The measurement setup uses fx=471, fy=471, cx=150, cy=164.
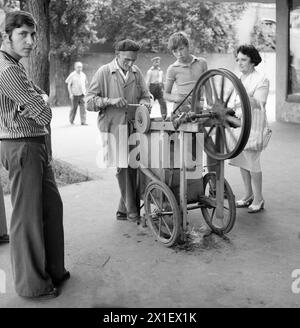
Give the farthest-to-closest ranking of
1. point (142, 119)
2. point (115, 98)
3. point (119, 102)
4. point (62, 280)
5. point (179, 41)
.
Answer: point (179, 41), point (115, 98), point (119, 102), point (142, 119), point (62, 280)

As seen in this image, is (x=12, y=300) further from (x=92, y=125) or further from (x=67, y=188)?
(x=92, y=125)

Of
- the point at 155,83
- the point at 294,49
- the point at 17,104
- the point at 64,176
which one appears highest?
the point at 294,49

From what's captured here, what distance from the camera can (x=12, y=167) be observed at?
2.97m

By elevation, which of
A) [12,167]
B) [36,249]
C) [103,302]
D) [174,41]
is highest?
[174,41]

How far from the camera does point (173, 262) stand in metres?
3.72

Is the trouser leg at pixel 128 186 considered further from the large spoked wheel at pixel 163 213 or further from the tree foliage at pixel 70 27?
the tree foliage at pixel 70 27

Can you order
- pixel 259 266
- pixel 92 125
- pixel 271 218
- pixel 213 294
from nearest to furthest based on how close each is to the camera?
Result: 1. pixel 213 294
2. pixel 259 266
3. pixel 271 218
4. pixel 92 125

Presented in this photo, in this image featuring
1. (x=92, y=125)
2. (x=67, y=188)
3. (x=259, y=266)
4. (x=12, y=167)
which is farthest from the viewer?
(x=92, y=125)

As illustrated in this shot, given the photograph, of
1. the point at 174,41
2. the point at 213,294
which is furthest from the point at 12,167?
the point at 174,41

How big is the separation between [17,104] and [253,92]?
259cm

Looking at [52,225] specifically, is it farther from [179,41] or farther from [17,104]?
[179,41]

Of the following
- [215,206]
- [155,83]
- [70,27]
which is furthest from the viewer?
[70,27]

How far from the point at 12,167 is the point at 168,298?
4.35ft

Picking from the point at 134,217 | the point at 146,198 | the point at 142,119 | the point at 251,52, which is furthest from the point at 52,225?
the point at 251,52
